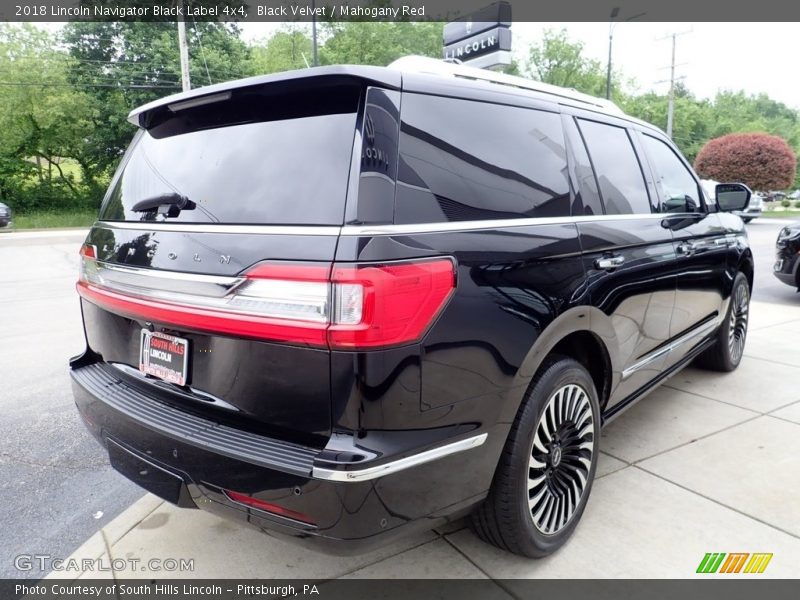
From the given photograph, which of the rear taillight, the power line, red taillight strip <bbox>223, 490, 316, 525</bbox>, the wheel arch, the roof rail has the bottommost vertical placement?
red taillight strip <bbox>223, 490, 316, 525</bbox>

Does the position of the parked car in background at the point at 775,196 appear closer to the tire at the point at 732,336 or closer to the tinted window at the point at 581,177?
the tire at the point at 732,336

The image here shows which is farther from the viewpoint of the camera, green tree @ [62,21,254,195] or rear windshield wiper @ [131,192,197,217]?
green tree @ [62,21,254,195]

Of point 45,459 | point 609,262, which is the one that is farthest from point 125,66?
point 609,262

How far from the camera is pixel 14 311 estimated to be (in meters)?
7.59

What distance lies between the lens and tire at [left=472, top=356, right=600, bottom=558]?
2131 mm

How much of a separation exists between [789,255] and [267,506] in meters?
8.25

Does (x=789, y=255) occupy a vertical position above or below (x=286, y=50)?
below

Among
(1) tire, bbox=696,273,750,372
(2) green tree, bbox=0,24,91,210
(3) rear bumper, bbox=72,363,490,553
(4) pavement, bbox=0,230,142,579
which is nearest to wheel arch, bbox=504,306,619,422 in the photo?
(3) rear bumper, bbox=72,363,490,553

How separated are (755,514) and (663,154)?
222 centimetres

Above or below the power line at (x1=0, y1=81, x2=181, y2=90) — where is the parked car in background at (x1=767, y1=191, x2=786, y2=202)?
below

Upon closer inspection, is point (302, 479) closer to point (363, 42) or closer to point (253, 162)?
point (253, 162)

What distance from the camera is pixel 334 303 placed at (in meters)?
1.63

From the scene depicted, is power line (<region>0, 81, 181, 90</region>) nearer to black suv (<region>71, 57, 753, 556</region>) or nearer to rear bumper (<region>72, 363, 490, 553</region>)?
black suv (<region>71, 57, 753, 556</region>)

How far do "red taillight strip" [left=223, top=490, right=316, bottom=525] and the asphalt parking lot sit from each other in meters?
0.74
